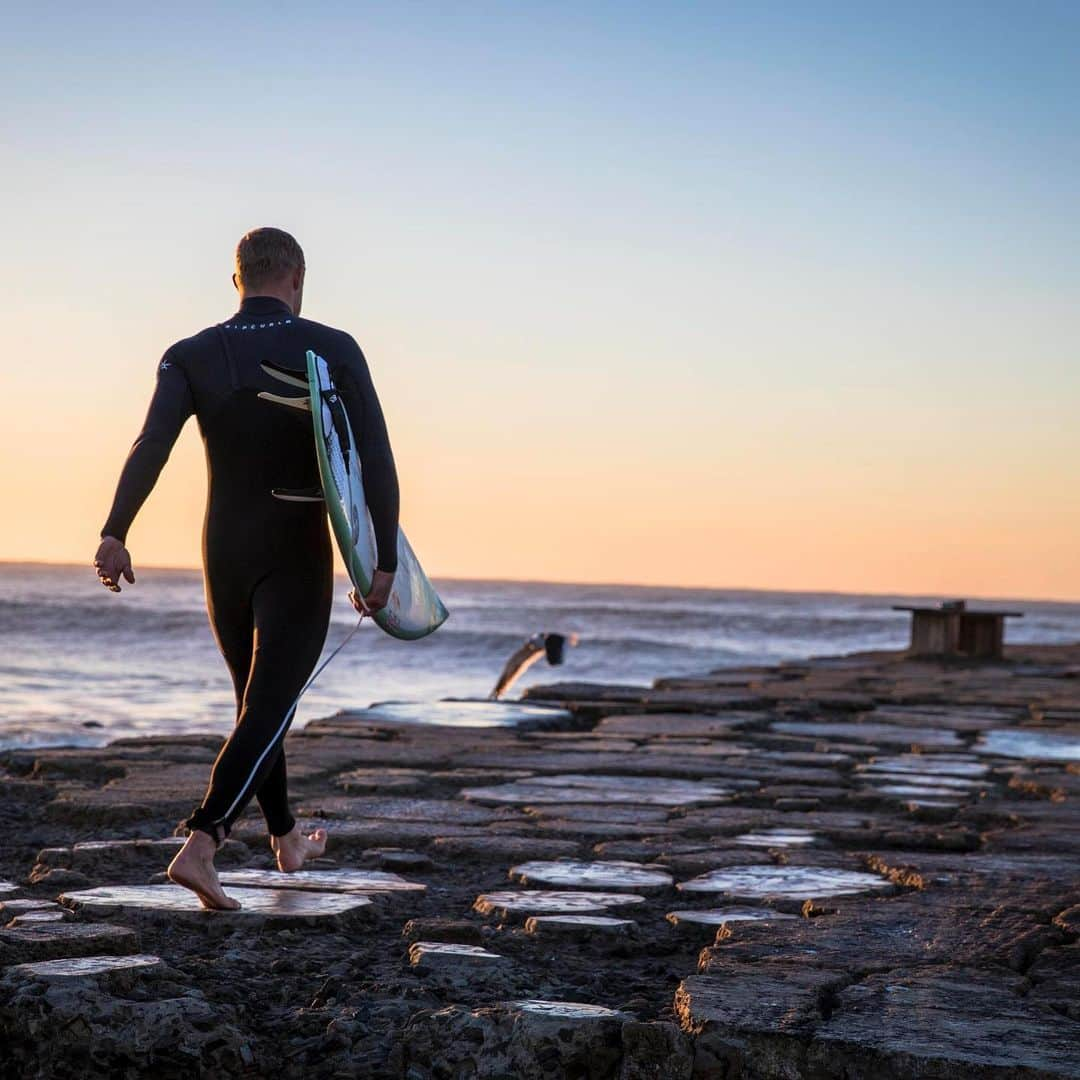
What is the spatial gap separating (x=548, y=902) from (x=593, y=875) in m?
0.39

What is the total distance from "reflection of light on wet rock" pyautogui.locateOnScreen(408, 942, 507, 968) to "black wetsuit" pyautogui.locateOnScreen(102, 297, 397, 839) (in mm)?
636

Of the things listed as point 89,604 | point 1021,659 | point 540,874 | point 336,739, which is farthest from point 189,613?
point 540,874

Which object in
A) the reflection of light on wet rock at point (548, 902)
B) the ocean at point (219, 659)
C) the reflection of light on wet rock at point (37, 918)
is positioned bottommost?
the ocean at point (219, 659)

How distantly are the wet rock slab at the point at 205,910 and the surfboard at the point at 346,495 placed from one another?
0.60 meters

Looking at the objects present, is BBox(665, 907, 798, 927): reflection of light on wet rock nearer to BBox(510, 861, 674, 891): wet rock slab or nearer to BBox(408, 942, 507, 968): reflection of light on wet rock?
BBox(510, 861, 674, 891): wet rock slab

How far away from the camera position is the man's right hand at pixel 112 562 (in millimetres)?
3137

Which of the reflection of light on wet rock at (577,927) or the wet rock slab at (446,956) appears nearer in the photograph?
the wet rock slab at (446,956)

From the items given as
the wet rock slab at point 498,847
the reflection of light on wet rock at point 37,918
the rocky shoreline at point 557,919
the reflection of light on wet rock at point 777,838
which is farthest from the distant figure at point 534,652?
the reflection of light on wet rock at point 37,918

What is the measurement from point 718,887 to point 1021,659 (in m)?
12.2

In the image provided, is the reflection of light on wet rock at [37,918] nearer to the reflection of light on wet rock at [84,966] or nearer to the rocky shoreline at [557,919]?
the rocky shoreline at [557,919]

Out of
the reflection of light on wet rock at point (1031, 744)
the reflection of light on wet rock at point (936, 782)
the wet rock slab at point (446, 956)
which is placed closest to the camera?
the wet rock slab at point (446, 956)

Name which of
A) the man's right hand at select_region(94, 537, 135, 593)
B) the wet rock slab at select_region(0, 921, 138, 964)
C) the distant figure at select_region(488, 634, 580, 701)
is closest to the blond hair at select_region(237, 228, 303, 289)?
the man's right hand at select_region(94, 537, 135, 593)

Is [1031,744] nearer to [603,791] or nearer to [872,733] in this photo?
[872,733]

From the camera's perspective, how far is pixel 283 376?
3.32 metres
